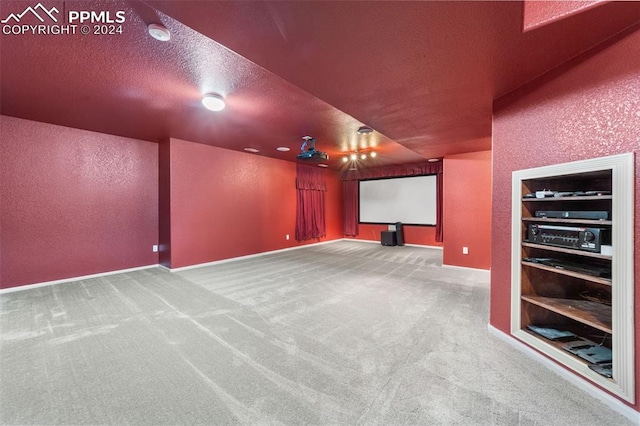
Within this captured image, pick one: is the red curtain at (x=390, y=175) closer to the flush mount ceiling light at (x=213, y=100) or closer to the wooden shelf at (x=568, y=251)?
the wooden shelf at (x=568, y=251)

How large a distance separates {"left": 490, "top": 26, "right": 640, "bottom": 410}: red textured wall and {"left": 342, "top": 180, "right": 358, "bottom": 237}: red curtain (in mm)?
5939

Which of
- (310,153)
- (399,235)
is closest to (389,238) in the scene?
(399,235)

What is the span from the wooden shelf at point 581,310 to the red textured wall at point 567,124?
189 mm

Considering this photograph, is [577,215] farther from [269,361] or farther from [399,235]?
[399,235]

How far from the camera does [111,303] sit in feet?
9.39

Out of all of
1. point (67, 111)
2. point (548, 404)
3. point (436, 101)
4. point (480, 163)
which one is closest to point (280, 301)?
point (548, 404)

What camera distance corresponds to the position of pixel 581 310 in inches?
66.5

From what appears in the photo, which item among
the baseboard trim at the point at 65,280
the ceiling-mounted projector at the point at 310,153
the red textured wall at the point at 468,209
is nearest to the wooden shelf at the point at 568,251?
the red textured wall at the point at 468,209

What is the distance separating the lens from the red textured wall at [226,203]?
4.36m

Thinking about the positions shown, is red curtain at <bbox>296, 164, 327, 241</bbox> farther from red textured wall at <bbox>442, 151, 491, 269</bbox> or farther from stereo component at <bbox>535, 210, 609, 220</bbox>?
stereo component at <bbox>535, 210, 609, 220</bbox>

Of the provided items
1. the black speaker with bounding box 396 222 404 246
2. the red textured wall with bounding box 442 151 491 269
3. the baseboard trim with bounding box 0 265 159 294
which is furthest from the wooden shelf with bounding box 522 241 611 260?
the baseboard trim with bounding box 0 265 159 294

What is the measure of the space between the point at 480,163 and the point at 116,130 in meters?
6.01

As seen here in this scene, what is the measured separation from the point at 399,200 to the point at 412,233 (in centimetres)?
106

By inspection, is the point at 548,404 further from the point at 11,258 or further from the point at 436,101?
the point at 11,258
